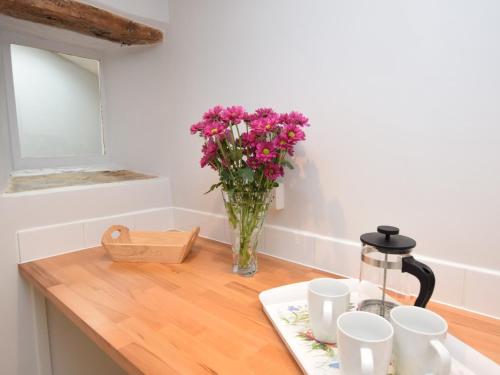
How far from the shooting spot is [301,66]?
0.95 m

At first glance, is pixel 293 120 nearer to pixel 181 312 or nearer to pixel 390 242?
pixel 390 242

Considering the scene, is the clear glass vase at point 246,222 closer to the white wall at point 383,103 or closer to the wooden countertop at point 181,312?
the wooden countertop at point 181,312

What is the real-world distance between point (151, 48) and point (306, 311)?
1260 mm

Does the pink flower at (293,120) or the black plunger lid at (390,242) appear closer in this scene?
the black plunger lid at (390,242)

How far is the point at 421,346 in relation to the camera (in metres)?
0.45

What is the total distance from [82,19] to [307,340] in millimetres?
1213

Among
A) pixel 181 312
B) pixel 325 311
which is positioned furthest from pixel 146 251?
pixel 325 311

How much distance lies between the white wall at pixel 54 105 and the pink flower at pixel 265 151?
43.9 inches

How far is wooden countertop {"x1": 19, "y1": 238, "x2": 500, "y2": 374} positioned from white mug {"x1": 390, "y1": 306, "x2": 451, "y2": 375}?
176 millimetres

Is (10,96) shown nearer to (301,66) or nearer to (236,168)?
(236,168)

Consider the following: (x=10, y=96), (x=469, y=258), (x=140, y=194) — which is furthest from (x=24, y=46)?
(x=469, y=258)

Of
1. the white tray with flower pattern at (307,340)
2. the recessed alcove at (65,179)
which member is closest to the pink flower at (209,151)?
the white tray with flower pattern at (307,340)

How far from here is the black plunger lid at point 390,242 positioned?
0.59m

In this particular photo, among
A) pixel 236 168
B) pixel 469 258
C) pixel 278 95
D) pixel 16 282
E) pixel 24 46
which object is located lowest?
pixel 16 282
